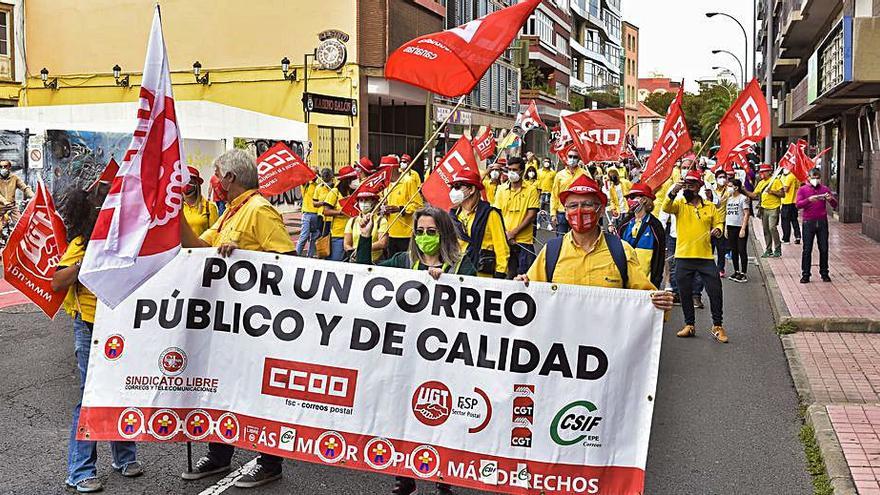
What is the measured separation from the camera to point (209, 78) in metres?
35.6

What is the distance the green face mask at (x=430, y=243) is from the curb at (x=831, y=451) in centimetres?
272

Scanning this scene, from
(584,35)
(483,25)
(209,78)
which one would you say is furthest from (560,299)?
(584,35)

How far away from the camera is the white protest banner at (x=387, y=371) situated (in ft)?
16.3

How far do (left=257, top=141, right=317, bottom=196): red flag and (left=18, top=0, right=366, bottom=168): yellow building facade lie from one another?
674 inches

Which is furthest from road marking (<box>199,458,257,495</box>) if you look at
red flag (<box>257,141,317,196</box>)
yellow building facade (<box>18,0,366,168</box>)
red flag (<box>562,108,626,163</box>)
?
yellow building facade (<box>18,0,366,168</box>)

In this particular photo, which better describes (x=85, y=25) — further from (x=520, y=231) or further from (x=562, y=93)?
(x=562, y=93)

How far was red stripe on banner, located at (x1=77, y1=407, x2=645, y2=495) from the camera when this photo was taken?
4.92 metres

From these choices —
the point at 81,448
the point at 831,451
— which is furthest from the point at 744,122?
the point at 81,448

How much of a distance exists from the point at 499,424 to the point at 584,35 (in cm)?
9207

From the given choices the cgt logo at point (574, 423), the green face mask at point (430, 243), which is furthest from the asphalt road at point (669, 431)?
A: the green face mask at point (430, 243)

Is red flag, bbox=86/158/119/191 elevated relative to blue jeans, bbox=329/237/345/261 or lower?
elevated

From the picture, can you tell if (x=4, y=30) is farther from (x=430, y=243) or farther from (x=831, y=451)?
(x=831, y=451)

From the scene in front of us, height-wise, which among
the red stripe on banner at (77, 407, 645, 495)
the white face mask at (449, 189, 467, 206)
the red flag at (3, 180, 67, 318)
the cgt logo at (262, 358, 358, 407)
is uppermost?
the white face mask at (449, 189, 467, 206)

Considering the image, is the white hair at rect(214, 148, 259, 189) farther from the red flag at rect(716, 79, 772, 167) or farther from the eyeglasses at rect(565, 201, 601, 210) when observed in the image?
the red flag at rect(716, 79, 772, 167)
